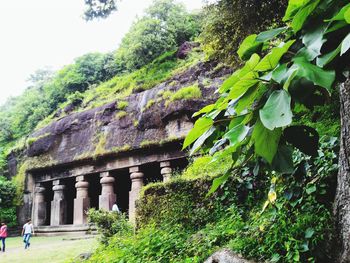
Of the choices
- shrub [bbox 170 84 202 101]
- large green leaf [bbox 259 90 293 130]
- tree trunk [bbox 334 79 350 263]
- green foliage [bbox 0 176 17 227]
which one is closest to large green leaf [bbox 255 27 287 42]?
large green leaf [bbox 259 90 293 130]

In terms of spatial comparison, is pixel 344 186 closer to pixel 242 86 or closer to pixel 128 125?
pixel 242 86

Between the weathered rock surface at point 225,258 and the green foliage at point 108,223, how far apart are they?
16.7 feet

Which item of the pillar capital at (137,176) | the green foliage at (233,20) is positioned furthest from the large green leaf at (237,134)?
the pillar capital at (137,176)

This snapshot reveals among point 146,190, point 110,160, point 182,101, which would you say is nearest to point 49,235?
point 110,160

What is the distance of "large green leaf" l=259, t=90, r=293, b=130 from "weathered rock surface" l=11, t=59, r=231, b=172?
499 inches

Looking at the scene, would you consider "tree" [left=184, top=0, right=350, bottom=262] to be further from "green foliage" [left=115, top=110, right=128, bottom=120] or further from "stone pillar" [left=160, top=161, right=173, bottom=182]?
"green foliage" [left=115, top=110, right=128, bottom=120]

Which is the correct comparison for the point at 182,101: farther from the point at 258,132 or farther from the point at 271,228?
the point at 258,132

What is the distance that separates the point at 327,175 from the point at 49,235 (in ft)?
52.1

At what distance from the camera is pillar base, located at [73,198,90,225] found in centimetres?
1641

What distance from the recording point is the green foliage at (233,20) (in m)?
7.44

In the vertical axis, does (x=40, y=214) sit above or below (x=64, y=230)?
above

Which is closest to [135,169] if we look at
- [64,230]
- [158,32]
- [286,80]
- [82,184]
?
[82,184]

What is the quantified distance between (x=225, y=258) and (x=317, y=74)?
318cm

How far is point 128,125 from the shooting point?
16.0 metres
